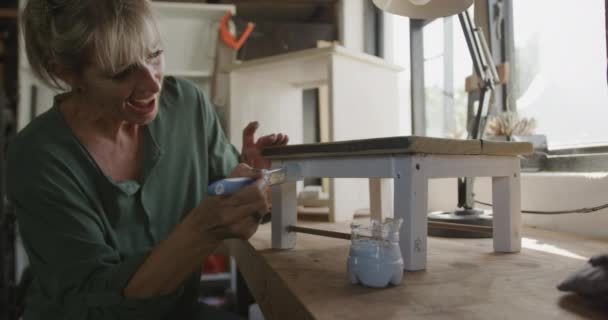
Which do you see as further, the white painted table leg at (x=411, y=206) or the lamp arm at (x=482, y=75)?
the lamp arm at (x=482, y=75)

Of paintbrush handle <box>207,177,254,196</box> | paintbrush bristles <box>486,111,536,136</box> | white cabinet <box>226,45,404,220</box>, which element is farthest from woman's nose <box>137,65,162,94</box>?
paintbrush bristles <box>486,111,536,136</box>

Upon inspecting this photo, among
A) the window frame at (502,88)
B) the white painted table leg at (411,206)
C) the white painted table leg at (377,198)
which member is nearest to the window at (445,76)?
the window frame at (502,88)

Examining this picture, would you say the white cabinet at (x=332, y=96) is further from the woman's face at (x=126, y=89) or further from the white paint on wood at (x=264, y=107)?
the woman's face at (x=126, y=89)

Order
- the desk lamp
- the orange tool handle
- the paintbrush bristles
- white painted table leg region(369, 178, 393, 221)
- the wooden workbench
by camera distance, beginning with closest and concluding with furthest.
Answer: the wooden workbench → the desk lamp → white painted table leg region(369, 178, 393, 221) → the paintbrush bristles → the orange tool handle

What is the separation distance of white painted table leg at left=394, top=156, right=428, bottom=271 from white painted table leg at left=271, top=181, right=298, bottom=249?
0.25 meters

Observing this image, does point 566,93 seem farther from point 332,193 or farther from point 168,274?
point 168,274

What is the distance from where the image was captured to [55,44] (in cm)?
81

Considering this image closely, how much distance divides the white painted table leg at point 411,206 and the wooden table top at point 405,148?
22 millimetres

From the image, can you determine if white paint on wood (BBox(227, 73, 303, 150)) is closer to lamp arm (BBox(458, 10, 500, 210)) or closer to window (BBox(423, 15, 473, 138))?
window (BBox(423, 15, 473, 138))

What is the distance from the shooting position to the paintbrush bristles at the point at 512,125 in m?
1.14

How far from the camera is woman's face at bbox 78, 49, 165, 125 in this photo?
83 cm

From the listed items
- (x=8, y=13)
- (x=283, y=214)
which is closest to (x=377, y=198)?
(x=283, y=214)

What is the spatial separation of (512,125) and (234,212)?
0.82m

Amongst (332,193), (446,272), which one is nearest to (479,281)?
(446,272)
